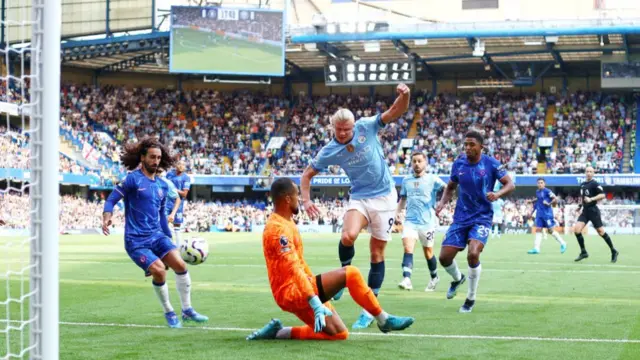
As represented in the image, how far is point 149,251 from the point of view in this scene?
32.6ft

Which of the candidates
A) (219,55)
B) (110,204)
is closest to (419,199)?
(110,204)

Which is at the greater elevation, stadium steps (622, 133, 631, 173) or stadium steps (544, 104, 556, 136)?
stadium steps (544, 104, 556, 136)

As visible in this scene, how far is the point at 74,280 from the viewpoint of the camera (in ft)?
54.5

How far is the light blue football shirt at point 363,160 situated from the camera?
33.5 feet

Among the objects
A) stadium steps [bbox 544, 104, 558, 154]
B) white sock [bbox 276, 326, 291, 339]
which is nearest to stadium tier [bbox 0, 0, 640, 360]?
white sock [bbox 276, 326, 291, 339]

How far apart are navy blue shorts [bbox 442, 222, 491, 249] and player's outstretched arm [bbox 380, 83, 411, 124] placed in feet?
6.68

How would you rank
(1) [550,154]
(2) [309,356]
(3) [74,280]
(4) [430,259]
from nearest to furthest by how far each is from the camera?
1. (2) [309,356]
2. (4) [430,259]
3. (3) [74,280]
4. (1) [550,154]

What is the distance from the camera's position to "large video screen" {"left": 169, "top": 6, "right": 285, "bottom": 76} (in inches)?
2000

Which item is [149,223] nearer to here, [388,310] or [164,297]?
[164,297]

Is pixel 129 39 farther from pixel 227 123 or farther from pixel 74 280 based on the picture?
pixel 74 280

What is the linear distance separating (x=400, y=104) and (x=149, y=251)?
3.23 meters

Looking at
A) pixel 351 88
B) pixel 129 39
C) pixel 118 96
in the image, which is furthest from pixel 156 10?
pixel 351 88

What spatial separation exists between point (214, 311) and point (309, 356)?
13.2 ft

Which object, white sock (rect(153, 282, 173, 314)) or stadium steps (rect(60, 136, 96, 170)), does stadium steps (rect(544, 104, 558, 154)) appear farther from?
white sock (rect(153, 282, 173, 314))
